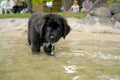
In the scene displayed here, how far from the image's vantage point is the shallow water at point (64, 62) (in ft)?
21.0

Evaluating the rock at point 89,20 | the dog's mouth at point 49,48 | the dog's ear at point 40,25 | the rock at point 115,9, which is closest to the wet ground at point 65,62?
the dog's mouth at point 49,48

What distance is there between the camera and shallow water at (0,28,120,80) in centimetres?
639

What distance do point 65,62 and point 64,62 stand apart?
21mm

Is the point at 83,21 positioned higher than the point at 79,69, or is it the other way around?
the point at 79,69

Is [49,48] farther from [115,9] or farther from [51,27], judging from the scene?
[115,9]

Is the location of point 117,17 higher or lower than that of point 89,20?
higher

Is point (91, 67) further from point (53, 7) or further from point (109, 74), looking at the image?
point (53, 7)

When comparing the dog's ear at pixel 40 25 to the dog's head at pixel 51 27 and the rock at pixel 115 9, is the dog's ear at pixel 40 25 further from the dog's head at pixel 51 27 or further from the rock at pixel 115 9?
the rock at pixel 115 9

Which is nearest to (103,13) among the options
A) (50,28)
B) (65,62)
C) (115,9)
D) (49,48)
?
(115,9)

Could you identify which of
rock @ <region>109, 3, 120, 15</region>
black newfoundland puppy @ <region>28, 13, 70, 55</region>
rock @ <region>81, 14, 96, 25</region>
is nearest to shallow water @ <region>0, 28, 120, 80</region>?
black newfoundland puppy @ <region>28, 13, 70, 55</region>

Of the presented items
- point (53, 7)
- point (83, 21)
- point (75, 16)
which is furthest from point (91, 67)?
point (53, 7)

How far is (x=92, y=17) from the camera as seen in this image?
51.7 ft

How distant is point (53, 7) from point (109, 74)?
26062 mm

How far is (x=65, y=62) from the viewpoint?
7750 millimetres
